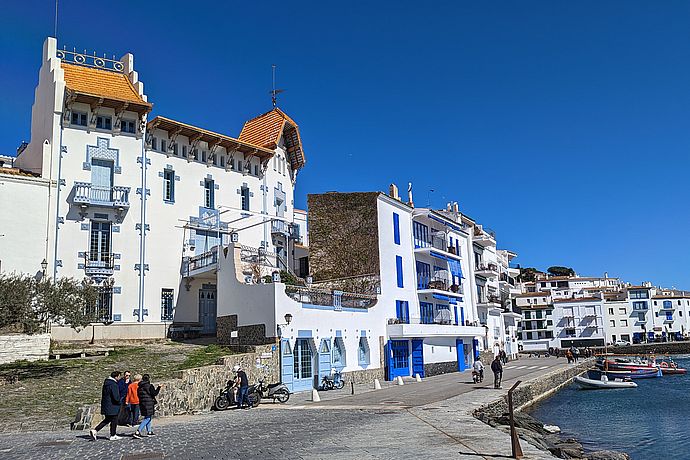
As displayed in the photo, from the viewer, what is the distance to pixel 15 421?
18891 millimetres

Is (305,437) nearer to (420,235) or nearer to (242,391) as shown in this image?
(242,391)

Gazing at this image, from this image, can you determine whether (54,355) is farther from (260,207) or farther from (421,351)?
(421,351)

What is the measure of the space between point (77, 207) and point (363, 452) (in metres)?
26.1

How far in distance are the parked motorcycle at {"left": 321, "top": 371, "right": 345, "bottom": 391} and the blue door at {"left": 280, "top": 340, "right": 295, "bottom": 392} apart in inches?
85.3

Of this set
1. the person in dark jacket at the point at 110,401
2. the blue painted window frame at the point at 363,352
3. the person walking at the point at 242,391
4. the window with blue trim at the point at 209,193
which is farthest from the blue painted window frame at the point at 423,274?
the person in dark jacket at the point at 110,401

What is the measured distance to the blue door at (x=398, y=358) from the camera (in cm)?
3891

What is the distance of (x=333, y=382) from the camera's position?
31.9m

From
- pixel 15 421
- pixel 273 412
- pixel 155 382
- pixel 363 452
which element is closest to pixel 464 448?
pixel 363 452

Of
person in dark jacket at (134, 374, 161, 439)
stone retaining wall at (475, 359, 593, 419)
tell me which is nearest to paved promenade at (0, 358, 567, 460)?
person in dark jacket at (134, 374, 161, 439)

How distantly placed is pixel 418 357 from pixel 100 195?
22.8 m

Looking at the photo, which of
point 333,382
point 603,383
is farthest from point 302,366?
point 603,383

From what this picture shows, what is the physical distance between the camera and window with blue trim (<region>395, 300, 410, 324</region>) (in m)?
41.7

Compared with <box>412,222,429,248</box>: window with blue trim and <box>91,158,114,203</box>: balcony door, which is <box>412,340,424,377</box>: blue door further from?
<box>91,158,114,203</box>: balcony door

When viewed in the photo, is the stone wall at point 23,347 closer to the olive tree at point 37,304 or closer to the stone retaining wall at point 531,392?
the olive tree at point 37,304
